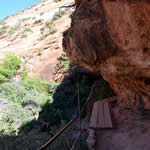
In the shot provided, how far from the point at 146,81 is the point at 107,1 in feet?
5.71

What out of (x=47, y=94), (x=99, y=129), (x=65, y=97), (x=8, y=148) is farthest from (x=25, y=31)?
(x=99, y=129)

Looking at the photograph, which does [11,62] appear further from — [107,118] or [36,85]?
[107,118]

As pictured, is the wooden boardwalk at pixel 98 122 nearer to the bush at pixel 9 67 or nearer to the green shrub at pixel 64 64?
the green shrub at pixel 64 64

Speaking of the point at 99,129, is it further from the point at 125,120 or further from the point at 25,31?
the point at 25,31

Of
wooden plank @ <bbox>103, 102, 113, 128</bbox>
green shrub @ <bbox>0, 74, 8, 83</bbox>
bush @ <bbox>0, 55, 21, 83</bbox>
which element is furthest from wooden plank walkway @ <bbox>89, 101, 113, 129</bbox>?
bush @ <bbox>0, 55, 21, 83</bbox>

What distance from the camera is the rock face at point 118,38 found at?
1.93 m

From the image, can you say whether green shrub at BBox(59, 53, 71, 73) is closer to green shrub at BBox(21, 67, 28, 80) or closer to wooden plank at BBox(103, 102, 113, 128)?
green shrub at BBox(21, 67, 28, 80)

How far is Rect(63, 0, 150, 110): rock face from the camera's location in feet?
6.35

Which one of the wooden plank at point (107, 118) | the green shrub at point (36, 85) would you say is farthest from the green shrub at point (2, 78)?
the wooden plank at point (107, 118)

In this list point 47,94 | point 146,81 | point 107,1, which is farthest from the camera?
point 47,94

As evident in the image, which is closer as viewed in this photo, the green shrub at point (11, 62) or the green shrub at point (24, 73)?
the green shrub at point (24, 73)

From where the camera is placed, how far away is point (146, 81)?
2.92 m

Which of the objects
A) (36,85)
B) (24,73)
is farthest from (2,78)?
(36,85)

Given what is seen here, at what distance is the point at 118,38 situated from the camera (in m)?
2.36
